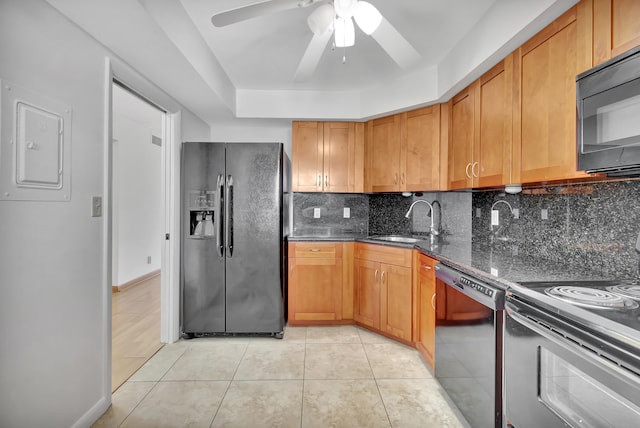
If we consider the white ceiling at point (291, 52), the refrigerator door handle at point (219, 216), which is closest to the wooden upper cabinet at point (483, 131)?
the white ceiling at point (291, 52)

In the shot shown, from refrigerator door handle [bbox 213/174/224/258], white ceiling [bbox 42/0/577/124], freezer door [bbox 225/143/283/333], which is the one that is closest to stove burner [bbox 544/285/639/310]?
white ceiling [bbox 42/0/577/124]

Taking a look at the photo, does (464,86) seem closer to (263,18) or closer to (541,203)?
(541,203)

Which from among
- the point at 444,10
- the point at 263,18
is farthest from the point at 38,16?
the point at 444,10

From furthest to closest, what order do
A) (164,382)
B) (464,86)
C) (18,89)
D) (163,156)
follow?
1. (163,156)
2. (464,86)
3. (164,382)
4. (18,89)

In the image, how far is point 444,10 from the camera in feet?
6.16

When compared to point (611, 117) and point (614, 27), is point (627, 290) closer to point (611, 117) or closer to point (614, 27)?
point (611, 117)

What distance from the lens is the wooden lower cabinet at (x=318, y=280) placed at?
9.77 feet

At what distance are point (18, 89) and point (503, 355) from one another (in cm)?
235

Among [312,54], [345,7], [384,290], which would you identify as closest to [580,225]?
[384,290]

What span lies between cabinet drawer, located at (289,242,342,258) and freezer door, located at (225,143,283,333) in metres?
0.25

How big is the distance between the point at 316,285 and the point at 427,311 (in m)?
1.10

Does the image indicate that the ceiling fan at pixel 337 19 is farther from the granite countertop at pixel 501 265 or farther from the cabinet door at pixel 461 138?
the granite countertop at pixel 501 265

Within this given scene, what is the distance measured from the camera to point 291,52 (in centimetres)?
241

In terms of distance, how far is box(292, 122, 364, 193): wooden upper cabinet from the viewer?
3283 mm
